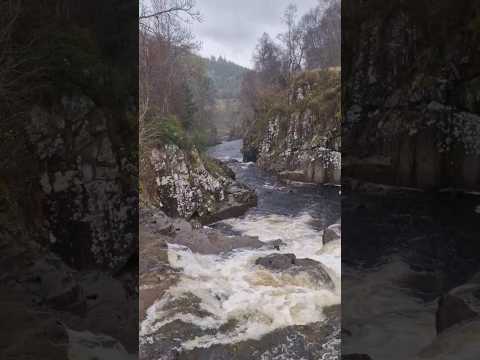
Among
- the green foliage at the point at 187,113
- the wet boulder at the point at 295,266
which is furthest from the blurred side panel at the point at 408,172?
the green foliage at the point at 187,113

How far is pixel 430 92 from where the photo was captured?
7.91 ft

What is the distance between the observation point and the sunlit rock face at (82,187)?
7.38ft

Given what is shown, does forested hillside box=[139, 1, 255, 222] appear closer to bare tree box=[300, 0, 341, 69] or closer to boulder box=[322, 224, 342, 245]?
boulder box=[322, 224, 342, 245]

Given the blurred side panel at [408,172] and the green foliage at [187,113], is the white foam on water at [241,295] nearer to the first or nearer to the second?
the blurred side panel at [408,172]

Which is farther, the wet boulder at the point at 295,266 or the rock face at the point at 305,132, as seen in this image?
the rock face at the point at 305,132

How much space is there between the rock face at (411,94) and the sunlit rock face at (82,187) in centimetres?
148

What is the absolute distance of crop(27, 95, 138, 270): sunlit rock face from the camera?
225 centimetres

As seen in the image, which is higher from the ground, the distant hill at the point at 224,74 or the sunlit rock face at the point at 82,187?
the distant hill at the point at 224,74

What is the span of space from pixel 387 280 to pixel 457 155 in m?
0.86

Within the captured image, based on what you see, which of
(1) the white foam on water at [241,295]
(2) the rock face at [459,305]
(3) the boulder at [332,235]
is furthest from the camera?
(3) the boulder at [332,235]

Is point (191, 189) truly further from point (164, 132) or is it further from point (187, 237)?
point (187, 237)

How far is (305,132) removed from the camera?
18.2 m

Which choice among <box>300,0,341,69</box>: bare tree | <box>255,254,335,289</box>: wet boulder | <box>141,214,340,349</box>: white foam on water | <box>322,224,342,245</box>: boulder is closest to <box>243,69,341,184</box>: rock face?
<box>300,0,341,69</box>: bare tree

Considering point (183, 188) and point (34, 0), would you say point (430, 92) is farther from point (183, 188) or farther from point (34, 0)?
point (183, 188)
